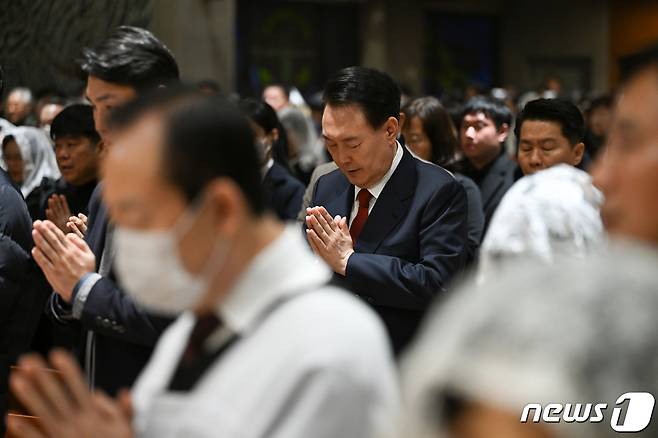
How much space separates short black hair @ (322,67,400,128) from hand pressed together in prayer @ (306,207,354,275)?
0.46 metres

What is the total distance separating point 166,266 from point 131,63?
1640 millimetres

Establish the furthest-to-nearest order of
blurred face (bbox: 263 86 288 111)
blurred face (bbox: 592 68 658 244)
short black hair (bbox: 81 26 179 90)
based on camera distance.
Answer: blurred face (bbox: 263 86 288 111) < short black hair (bbox: 81 26 179 90) < blurred face (bbox: 592 68 658 244)

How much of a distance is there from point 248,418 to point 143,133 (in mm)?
557

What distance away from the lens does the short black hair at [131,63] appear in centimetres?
339

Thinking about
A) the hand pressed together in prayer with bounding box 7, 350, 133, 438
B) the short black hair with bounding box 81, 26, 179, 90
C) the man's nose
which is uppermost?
the short black hair with bounding box 81, 26, 179, 90

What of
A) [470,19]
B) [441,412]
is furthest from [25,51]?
[470,19]

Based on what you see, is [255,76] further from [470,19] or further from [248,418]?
[248,418]

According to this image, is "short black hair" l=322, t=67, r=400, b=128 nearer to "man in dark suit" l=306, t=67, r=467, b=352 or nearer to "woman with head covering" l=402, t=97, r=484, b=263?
"man in dark suit" l=306, t=67, r=467, b=352

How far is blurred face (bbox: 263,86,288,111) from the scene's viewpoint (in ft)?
36.6

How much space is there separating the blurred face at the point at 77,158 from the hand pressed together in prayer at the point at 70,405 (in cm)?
331

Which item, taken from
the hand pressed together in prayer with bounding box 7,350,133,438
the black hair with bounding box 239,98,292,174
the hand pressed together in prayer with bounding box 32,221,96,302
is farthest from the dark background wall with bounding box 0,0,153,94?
the hand pressed together in prayer with bounding box 7,350,133,438

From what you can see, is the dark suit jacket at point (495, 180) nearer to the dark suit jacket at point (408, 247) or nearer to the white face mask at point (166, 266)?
the dark suit jacket at point (408, 247)

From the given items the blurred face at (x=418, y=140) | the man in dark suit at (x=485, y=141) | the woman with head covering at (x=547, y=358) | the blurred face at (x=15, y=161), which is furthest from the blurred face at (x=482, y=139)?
the woman with head covering at (x=547, y=358)

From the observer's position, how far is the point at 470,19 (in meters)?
21.2
